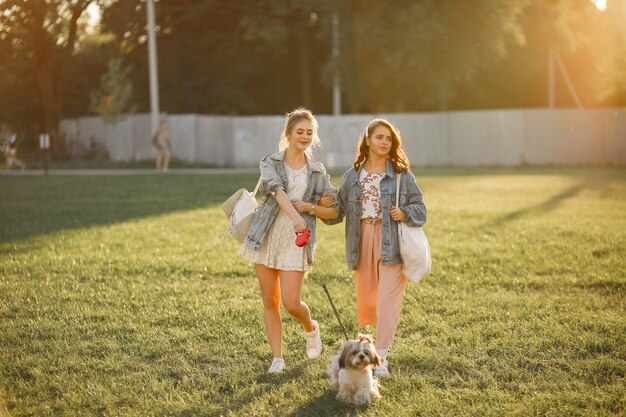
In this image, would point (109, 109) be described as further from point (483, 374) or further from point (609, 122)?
point (483, 374)

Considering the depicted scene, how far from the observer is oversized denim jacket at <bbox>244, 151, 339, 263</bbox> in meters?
5.17

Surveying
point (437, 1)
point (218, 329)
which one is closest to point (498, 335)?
point (218, 329)

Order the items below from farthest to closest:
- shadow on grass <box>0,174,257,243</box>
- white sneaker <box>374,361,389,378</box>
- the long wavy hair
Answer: shadow on grass <box>0,174,257,243</box> → the long wavy hair → white sneaker <box>374,361,389,378</box>

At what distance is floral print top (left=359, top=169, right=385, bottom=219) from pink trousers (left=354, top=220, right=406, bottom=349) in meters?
0.08

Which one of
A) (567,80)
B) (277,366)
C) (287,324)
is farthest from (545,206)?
(567,80)

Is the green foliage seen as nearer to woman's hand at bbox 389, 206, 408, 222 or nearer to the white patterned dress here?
the white patterned dress

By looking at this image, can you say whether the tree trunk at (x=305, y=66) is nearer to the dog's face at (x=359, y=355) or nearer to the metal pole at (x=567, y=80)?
the metal pole at (x=567, y=80)

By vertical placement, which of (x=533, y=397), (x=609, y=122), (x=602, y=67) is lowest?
(x=533, y=397)

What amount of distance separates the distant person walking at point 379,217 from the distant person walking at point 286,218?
0.22m

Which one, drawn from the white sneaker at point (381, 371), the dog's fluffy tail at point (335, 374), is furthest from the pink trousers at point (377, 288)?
the dog's fluffy tail at point (335, 374)

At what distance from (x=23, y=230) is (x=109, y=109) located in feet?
69.6

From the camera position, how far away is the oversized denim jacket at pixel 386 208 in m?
5.25

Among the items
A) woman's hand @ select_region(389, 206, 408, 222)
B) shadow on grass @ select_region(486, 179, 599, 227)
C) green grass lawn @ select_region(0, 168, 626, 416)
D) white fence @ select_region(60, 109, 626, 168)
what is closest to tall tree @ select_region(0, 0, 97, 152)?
white fence @ select_region(60, 109, 626, 168)

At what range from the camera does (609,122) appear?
2897 cm
